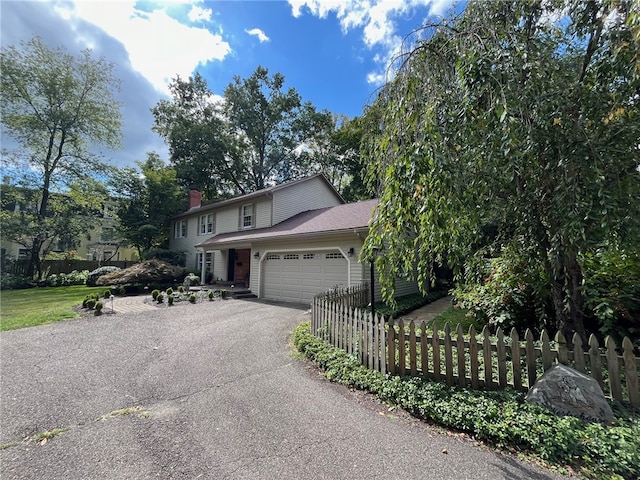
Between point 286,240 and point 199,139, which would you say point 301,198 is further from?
point 199,139

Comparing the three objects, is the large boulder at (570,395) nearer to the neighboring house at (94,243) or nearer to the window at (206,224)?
the window at (206,224)

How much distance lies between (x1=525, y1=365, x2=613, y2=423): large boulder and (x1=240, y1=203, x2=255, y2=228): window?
1525 centimetres

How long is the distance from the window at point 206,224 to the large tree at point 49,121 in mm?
8721

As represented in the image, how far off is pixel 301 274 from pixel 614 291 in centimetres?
951

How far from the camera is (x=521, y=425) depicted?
2.89 m

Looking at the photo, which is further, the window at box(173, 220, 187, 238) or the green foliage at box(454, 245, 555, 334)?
the window at box(173, 220, 187, 238)

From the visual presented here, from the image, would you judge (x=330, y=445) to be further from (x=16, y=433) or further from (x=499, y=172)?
(x=499, y=172)

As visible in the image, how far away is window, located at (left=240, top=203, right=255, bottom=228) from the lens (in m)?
17.0

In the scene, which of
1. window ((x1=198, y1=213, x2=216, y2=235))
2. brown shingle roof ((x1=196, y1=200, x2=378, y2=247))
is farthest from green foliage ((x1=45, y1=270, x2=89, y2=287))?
brown shingle roof ((x1=196, y1=200, x2=378, y2=247))

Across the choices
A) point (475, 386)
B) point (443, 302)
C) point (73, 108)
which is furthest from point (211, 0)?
point (73, 108)

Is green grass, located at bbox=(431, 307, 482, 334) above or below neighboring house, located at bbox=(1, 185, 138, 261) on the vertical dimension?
below

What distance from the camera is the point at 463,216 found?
12.0 feet

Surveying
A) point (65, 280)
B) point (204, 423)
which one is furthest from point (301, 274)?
point (65, 280)

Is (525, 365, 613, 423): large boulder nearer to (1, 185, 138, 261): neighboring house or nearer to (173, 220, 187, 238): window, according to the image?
(173, 220, 187, 238): window
